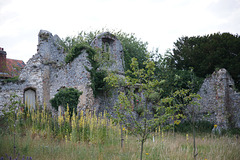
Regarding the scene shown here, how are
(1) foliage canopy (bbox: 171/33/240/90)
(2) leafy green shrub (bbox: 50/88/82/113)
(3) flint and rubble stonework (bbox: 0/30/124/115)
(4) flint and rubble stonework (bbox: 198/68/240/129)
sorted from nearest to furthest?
(2) leafy green shrub (bbox: 50/88/82/113), (3) flint and rubble stonework (bbox: 0/30/124/115), (4) flint and rubble stonework (bbox: 198/68/240/129), (1) foliage canopy (bbox: 171/33/240/90)

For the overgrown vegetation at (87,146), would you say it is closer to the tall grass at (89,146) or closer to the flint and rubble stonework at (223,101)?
the tall grass at (89,146)

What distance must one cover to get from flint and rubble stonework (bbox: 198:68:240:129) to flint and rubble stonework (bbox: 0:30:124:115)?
6.88m

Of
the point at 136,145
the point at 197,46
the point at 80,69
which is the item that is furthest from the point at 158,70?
the point at 136,145

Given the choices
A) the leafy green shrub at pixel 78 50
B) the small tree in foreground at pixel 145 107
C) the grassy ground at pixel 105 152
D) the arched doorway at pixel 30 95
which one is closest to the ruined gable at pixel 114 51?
the leafy green shrub at pixel 78 50

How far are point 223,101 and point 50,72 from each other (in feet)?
39.1

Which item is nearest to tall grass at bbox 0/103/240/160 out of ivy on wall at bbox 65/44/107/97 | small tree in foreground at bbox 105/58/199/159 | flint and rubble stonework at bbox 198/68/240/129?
small tree in foreground at bbox 105/58/199/159

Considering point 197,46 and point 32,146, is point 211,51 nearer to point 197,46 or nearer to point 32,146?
point 197,46

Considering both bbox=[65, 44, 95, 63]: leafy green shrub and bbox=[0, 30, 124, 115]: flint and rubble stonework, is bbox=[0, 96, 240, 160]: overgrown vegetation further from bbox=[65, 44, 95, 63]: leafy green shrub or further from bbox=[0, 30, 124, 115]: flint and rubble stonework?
bbox=[65, 44, 95, 63]: leafy green shrub

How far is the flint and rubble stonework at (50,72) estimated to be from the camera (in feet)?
41.5

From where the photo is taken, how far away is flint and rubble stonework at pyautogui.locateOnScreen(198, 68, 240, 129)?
41.8 feet

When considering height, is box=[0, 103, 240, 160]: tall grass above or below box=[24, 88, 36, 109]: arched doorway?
below

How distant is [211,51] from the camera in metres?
18.3

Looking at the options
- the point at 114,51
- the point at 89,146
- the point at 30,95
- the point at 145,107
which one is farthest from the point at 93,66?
the point at 145,107

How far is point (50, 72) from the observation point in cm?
1513
